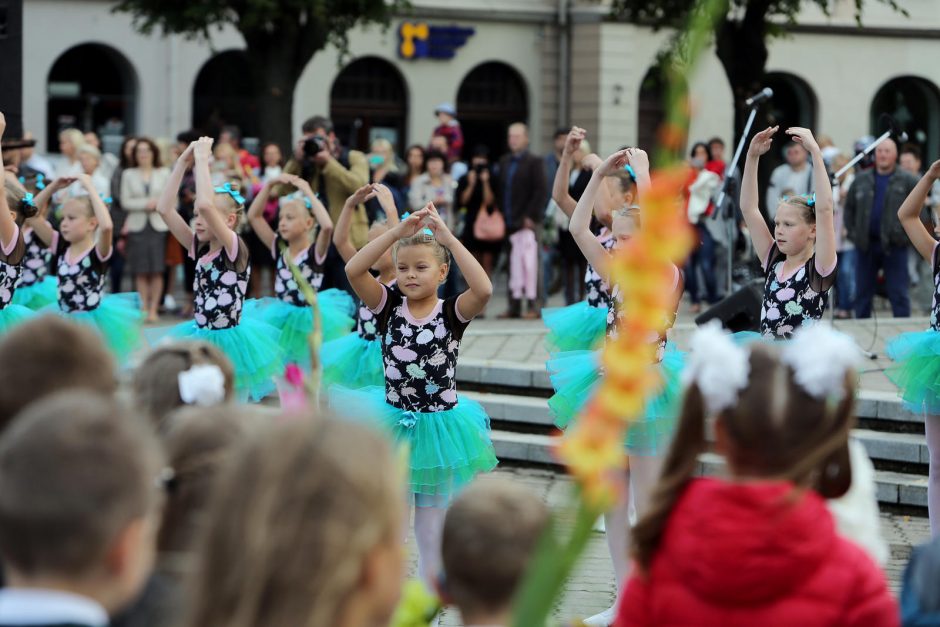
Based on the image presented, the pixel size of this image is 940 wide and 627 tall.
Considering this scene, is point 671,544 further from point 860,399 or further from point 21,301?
point 21,301

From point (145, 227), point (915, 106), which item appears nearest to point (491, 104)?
point (915, 106)

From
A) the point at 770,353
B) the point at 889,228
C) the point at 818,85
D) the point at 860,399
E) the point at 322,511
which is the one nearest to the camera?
the point at 322,511

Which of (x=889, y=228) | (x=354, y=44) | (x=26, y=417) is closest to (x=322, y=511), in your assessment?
(x=26, y=417)

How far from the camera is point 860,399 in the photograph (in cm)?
972

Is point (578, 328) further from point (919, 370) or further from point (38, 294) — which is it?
point (38, 294)

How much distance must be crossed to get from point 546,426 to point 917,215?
3.59m

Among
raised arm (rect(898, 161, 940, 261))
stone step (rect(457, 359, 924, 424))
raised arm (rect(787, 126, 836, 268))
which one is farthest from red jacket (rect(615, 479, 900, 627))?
stone step (rect(457, 359, 924, 424))

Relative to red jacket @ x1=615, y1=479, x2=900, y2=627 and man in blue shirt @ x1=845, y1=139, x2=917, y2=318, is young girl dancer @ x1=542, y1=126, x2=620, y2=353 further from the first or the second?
man in blue shirt @ x1=845, y1=139, x2=917, y2=318

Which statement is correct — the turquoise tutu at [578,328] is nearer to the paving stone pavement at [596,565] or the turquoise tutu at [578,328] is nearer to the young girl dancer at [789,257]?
the paving stone pavement at [596,565]

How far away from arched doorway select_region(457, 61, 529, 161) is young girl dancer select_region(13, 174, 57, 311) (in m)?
19.1

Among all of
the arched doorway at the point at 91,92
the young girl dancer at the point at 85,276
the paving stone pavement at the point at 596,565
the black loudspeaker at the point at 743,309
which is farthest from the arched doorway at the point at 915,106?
the young girl dancer at the point at 85,276

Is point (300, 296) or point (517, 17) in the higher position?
point (517, 17)

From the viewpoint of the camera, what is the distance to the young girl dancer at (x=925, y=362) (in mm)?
7312

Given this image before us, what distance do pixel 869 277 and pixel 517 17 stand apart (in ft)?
48.9
